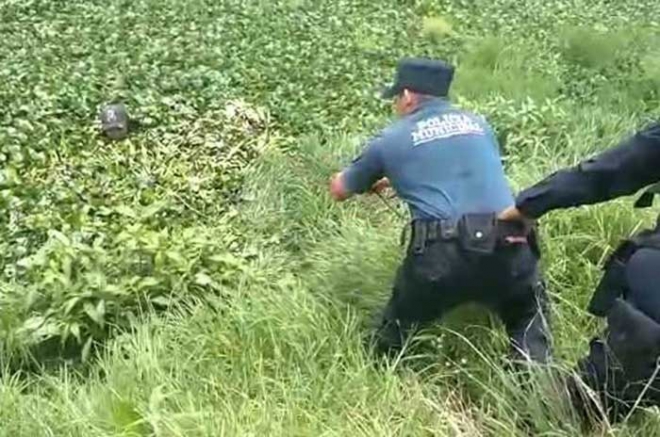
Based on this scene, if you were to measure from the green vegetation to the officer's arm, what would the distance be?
53 cm

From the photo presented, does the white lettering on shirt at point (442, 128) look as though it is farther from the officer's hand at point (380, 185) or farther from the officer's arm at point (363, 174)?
the officer's hand at point (380, 185)

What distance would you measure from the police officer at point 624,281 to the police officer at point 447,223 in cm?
62

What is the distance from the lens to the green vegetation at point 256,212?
4.41 m

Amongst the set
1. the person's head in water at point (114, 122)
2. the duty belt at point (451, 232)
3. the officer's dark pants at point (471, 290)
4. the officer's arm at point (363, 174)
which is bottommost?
the person's head in water at point (114, 122)

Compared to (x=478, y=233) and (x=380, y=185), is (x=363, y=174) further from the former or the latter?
(x=478, y=233)

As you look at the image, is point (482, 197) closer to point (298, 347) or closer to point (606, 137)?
point (298, 347)

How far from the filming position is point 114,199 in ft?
24.0

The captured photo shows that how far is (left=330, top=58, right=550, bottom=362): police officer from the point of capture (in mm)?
4582

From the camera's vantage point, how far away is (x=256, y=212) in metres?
6.98

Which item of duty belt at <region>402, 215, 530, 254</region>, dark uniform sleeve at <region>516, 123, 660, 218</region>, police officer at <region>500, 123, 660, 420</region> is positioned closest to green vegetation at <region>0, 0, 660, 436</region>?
police officer at <region>500, 123, 660, 420</region>

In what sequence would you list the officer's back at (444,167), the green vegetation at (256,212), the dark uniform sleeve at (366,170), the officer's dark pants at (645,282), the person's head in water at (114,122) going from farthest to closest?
the person's head in water at (114,122), the dark uniform sleeve at (366,170), the officer's back at (444,167), the green vegetation at (256,212), the officer's dark pants at (645,282)

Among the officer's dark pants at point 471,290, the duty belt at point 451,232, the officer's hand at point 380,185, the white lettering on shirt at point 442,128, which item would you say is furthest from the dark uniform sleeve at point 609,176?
the officer's hand at point 380,185

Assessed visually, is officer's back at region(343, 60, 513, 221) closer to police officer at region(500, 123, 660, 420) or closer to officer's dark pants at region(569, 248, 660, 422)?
police officer at region(500, 123, 660, 420)

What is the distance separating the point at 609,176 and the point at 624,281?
34cm
